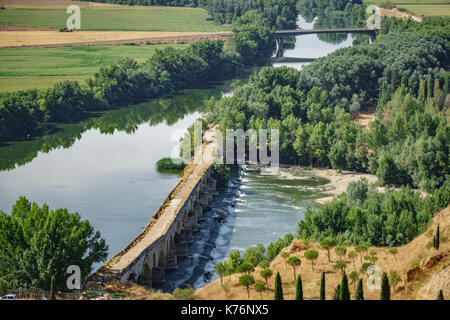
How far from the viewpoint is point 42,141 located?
82.4 meters

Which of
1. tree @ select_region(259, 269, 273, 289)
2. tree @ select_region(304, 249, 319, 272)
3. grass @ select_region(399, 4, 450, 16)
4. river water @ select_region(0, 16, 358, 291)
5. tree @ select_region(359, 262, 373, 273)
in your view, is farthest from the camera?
grass @ select_region(399, 4, 450, 16)

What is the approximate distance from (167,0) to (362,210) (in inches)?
4068

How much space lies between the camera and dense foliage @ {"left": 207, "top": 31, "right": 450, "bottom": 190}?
6675 cm

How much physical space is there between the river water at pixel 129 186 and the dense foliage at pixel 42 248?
22.9 ft

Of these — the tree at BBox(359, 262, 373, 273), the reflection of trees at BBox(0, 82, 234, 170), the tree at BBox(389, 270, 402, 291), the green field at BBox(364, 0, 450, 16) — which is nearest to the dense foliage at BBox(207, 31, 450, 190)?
the reflection of trees at BBox(0, 82, 234, 170)

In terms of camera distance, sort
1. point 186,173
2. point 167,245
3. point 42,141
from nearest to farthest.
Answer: point 167,245 → point 186,173 → point 42,141

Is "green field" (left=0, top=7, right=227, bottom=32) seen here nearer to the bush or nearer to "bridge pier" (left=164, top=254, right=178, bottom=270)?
the bush

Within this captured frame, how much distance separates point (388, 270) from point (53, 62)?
7737 cm

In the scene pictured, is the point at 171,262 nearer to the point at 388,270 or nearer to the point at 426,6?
the point at 388,270

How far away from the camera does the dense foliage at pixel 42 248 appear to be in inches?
1612

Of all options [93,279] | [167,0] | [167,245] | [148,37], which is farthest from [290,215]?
[167,0]

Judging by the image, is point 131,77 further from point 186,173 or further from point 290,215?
point 290,215

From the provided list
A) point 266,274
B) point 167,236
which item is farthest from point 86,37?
point 266,274

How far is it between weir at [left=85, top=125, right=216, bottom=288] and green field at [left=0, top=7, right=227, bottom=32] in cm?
5643
